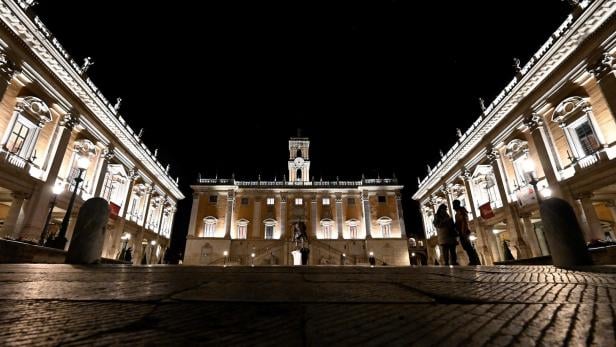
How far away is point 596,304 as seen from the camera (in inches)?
49.8

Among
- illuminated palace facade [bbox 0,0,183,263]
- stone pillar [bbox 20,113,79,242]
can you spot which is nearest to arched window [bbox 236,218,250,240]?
illuminated palace facade [bbox 0,0,183,263]

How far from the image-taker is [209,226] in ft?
117

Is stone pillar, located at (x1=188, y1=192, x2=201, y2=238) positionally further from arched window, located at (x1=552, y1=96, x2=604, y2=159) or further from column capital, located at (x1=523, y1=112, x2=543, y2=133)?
arched window, located at (x1=552, y1=96, x2=604, y2=159)

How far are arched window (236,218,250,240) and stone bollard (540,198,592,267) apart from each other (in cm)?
3300

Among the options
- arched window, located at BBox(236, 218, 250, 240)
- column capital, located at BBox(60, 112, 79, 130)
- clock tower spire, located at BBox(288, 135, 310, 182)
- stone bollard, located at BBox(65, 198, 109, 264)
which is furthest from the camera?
clock tower spire, located at BBox(288, 135, 310, 182)

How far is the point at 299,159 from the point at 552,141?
3022 centimetres

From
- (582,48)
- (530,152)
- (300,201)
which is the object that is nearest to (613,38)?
(582,48)

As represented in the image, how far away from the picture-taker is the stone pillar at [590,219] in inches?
561

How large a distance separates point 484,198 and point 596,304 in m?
28.0

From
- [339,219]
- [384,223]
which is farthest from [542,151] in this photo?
[339,219]

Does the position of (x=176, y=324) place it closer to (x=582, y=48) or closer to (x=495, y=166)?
(x=582, y=48)

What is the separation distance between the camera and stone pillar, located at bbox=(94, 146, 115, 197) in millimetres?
21562

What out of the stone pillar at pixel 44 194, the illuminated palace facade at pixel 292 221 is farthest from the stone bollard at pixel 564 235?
the illuminated palace facade at pixel 292 221

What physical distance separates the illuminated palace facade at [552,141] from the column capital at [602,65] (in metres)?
0.04
